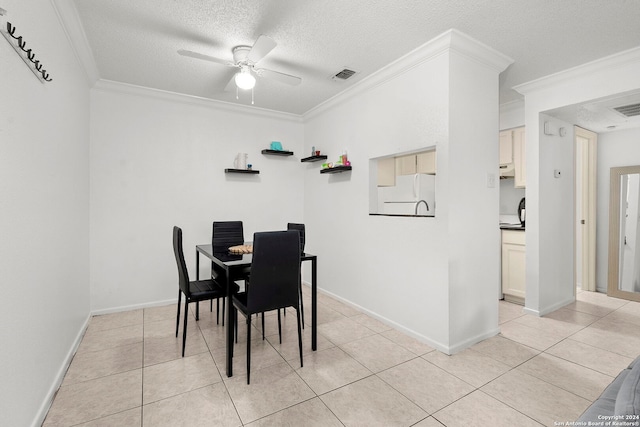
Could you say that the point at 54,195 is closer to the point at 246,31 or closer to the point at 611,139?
the point at 246,31

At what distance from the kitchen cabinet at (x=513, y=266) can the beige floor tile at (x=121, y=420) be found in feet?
13.0

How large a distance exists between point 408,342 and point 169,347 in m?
2.06

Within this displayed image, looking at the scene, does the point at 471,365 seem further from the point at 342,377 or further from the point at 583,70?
the point at 583,70

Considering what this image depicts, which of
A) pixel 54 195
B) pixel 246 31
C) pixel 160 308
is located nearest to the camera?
pixel 54 195

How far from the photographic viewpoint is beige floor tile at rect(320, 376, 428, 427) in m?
1.68

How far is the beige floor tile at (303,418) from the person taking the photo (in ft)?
5.42

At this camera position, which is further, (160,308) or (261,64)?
(160,308)

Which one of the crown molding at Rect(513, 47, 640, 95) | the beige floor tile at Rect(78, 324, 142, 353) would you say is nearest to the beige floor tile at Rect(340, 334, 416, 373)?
the beige floor tile at Rect(78, 324, 142, 353)

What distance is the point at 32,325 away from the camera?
1.59m

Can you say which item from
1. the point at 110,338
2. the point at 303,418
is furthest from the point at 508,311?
the point at 110,338

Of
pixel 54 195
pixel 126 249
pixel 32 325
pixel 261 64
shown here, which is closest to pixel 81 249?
pixel 126 249

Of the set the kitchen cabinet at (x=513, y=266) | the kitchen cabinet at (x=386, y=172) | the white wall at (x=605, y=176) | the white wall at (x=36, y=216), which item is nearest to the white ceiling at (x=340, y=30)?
the white wall at (x=36, y=216)

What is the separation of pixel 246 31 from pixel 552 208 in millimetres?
3636

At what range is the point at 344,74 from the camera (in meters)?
3.13
